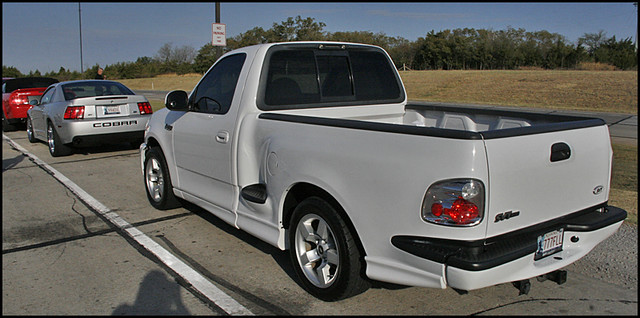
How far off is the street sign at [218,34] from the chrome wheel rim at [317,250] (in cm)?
1184

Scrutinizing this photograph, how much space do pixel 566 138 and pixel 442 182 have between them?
1005 mm

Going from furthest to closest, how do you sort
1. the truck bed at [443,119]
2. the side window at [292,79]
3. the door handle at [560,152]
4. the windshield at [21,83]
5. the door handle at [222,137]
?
1. the windshield at [21,83]
2. the side window at [292,79]
3. the door handle at [222,137]
4. the door handle at [560,152]
5. the truck bed at [443,119]

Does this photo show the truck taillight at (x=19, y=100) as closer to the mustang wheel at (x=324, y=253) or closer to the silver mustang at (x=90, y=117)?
the silver mustang at (x=90, y=117)

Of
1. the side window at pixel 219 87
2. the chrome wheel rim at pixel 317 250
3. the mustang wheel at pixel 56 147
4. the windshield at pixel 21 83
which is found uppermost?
the windshield at pixel 21 83

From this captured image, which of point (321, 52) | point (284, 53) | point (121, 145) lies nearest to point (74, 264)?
point (284, 53)

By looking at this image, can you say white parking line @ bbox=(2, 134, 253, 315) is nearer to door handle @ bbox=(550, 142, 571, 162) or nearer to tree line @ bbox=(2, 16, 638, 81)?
door handle @ bbox=(550, 142, 571, 162)

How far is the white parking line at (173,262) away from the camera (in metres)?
3.63

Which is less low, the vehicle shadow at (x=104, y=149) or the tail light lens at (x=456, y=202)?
the tail light lens at (x=456, y=202)

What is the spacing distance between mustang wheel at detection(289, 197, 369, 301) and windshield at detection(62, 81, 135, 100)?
8.16m

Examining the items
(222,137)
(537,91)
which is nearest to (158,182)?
(222,137)

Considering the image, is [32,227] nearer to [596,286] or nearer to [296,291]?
[296,291]

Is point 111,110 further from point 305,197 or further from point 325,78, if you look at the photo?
point 305,197

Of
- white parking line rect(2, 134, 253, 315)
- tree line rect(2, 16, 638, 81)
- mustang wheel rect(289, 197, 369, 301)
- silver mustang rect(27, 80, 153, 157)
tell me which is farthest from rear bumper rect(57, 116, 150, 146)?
tree line rect(2, 16, 638, 81)

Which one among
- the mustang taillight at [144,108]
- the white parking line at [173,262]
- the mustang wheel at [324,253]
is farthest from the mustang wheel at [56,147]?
the mustang wheel at [324,253]
